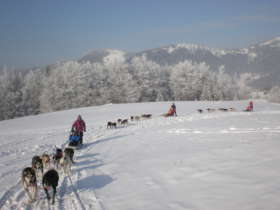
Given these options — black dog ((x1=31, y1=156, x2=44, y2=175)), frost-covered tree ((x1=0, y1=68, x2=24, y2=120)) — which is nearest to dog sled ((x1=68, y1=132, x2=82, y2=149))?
black dog ((x1=31, y1=156, x2=44, y2=175))

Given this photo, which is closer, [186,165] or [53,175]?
[53,175]

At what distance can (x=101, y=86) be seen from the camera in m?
56.5

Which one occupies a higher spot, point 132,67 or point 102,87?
point 132,67

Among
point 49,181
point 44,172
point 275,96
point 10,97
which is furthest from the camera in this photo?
point 275,96

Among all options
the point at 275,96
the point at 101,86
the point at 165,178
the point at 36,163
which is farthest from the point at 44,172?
the point at 275,96

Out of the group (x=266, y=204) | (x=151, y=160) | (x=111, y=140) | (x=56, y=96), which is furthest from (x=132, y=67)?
(x=266, y=204)

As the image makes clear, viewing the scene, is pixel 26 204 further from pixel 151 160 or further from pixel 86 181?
pixel 151 160

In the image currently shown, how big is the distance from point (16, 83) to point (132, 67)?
2832 cm

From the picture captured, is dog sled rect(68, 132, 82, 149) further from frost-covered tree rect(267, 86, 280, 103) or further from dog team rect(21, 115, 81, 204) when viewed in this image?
frost-covered tree rect(267, 86, 280, 103)

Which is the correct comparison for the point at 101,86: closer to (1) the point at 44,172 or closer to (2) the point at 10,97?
(2) the point at 10,97

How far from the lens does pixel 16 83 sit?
5750 cm

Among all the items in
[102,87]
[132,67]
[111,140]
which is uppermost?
[132,67]

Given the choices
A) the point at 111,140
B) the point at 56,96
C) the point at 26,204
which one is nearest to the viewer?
the point at 26,204

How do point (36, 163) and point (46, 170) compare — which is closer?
point (36, 163)
